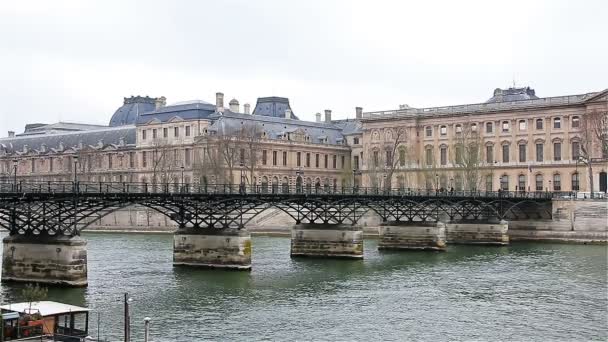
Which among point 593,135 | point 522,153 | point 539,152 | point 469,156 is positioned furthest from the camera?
point 522,153

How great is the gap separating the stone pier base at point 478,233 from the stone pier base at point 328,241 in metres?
17.9

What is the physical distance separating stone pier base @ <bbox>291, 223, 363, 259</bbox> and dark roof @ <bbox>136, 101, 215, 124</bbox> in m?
54.6

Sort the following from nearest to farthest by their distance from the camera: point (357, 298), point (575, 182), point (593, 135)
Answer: point (357, 298), point (593, 135), point (575, 182)

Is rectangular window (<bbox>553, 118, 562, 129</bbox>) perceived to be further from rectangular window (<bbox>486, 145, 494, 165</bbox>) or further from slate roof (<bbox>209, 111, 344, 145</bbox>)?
slate roof (<bbox>209, 111, 344, 145</bbox>)

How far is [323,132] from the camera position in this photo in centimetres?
12731

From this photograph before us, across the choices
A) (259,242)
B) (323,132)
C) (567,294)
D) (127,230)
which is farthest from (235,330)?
(323,132)

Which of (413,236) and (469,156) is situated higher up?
(469,156)

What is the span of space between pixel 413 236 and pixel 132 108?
87.2 metres

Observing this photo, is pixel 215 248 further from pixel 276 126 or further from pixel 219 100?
pixel 276 126

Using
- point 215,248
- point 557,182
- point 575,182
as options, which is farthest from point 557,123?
point 215,248

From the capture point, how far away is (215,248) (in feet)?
167

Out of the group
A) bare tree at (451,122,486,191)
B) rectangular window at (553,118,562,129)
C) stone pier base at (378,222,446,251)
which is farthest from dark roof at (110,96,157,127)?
stone pier base at (378,222,446,251)

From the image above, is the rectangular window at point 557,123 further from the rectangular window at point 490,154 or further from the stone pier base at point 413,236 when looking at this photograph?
the stone pier base at point 413,236

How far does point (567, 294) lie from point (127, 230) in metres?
63.9
